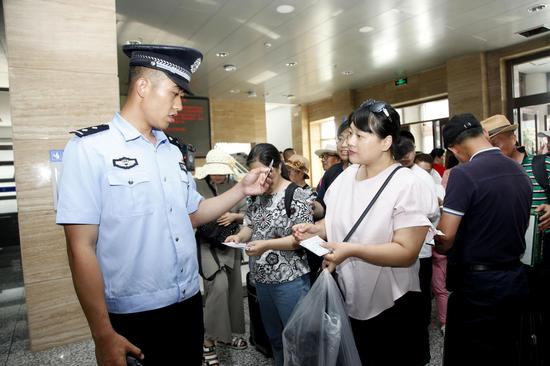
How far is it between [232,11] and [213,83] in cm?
431

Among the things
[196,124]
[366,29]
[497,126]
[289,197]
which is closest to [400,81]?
[366,29]

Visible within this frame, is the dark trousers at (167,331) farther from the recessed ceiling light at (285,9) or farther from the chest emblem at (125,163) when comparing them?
the recessed ceiling light at (285,9)

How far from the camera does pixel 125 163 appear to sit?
123 cm

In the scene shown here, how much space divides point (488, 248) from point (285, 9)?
455 cm

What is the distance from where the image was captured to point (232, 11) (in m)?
5.25

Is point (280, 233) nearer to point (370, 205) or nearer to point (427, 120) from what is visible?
point (370, 205)

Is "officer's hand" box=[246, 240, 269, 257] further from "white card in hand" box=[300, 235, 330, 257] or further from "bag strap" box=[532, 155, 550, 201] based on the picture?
"bag strap" box=[532, 155, 550, 201]

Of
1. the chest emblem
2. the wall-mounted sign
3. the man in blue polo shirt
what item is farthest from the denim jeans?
the wall-mounted sign

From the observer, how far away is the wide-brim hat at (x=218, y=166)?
2.83 meters

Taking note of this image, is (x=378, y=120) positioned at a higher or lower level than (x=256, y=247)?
higher

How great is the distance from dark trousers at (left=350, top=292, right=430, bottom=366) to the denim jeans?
21.3 inches

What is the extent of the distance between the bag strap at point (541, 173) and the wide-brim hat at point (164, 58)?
2.34 meters

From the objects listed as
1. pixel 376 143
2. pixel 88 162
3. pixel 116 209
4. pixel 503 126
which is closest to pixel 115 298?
pixel 116 209

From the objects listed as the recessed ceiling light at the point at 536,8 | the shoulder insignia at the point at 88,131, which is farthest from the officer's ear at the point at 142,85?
the recessed ceiling light at the point at 536,8
